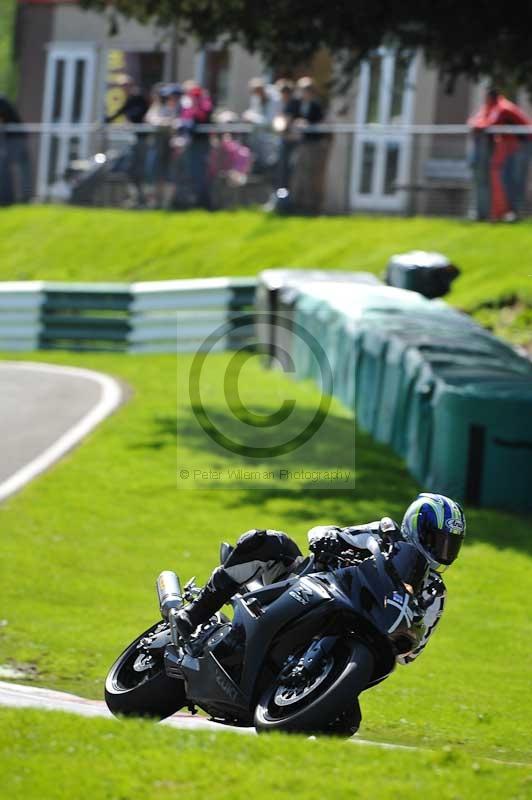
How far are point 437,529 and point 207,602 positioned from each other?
117 cm

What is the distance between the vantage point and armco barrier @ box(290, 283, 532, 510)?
13.0 metres

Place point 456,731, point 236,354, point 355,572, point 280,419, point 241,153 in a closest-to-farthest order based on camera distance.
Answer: point 355,572 → point 456,731 → point 280,419 → point 236,354 → point 241,153

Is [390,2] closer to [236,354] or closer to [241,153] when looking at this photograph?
[236,354]

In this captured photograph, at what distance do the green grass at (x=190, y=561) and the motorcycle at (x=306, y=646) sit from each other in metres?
0.51

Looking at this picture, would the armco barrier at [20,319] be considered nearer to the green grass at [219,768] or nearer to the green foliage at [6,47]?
the green grass at [219,768]

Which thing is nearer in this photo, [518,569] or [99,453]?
[518,569]

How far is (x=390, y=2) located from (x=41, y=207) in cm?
1366

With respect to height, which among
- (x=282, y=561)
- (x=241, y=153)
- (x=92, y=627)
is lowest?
(x=92, y=627)

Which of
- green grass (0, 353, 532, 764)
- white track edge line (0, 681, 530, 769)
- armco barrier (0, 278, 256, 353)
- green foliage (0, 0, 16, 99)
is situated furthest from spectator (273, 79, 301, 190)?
white track edge line (0, 681, 530, 769)

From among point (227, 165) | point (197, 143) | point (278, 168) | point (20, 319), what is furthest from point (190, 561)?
point (197, 143)

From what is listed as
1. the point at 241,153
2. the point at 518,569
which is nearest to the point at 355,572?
the point at 518,569

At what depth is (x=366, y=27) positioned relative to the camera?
15.6m

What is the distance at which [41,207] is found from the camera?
27.9m

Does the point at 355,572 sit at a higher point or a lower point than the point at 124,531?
higher
